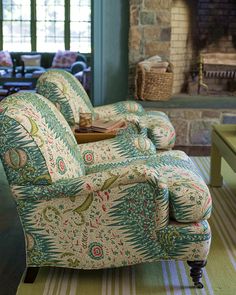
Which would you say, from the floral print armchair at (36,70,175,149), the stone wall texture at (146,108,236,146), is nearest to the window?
the stone wall texture at (146,108,236,146)

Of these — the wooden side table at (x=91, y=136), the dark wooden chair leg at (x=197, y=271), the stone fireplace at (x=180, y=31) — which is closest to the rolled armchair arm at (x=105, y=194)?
the dark wooden chair leg at (x=197, y=271)

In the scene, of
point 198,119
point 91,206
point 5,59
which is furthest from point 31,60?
point 91,206

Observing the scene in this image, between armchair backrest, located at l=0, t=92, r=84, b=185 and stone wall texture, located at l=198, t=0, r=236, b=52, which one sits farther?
stone wall texture, located at l=198, t=0, r=236, b=52

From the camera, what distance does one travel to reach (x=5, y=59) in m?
10.3

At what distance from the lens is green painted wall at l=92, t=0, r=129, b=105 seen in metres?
5.75

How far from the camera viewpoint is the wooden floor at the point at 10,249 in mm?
2590

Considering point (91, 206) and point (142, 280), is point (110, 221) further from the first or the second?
point (142, 280)

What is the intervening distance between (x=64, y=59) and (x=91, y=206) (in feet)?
26.9

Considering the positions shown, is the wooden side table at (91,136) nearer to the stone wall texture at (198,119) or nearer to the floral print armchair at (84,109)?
the floral print armchair at (84,109)

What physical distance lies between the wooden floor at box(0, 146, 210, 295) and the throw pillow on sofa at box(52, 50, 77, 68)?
6666 mm

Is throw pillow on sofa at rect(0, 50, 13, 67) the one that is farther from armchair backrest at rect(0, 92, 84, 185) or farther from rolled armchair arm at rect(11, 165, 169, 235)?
rolled armchair arm at rect(11, 165, 169, 235)

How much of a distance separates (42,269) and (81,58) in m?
8.02

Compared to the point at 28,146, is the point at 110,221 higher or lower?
lower

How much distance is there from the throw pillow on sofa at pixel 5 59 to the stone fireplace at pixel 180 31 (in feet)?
16.4
